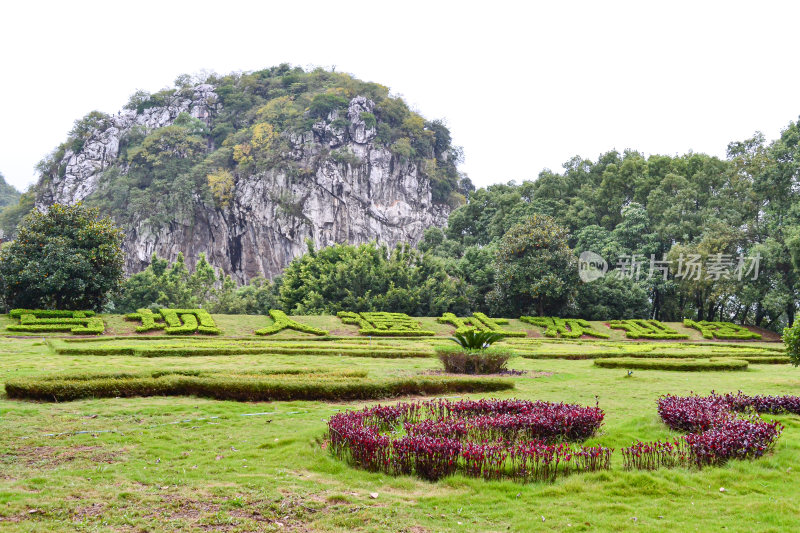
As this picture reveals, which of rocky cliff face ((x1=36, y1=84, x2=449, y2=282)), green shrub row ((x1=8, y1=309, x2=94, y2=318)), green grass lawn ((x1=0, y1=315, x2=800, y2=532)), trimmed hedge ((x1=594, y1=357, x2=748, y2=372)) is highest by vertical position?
rocky cliff face ((x1=36, y1=84, x2=449, y2=282))

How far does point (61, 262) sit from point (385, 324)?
13953mm

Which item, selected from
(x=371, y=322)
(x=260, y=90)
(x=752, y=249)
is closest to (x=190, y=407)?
(x=371, y=322)

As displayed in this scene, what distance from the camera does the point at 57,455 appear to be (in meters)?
6.05

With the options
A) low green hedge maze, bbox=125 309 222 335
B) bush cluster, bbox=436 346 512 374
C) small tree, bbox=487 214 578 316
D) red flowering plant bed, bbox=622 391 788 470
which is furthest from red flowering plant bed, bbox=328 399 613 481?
small tree, bbox=487 214 578 316

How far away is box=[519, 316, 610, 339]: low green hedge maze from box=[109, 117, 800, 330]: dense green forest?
165 cm

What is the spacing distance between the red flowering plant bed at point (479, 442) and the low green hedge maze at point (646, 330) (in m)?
23.1

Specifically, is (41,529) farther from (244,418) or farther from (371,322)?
(371,322)

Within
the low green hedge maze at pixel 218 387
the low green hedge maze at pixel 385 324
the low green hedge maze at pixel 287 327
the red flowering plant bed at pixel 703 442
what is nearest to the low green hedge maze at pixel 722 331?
the low green hedge maze at pixel 385 324

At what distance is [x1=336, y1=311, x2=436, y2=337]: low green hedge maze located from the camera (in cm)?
2552

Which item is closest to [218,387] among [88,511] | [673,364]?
[88,511]

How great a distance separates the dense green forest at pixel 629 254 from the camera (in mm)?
32312

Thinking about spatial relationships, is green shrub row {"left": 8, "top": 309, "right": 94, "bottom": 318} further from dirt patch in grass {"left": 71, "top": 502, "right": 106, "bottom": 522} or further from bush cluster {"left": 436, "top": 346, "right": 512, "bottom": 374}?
dirt patch in grass {"left": 71, "top": 502, "right": 106, "bottom": 522}

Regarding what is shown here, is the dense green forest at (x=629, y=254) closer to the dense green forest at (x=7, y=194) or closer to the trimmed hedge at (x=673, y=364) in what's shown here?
the trimmed hedge at (x=673, y=364)

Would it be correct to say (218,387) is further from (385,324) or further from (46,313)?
(46,313)
